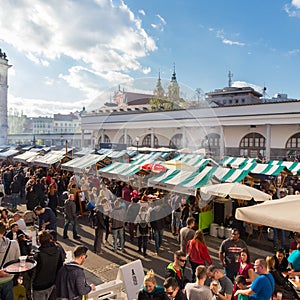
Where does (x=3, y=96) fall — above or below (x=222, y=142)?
above

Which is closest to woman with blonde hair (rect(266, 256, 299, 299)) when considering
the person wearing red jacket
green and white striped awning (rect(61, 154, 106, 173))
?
the person wearing red jacket

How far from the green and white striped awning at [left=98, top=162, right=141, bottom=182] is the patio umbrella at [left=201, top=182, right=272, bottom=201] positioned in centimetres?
361

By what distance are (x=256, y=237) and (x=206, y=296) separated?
234 inches

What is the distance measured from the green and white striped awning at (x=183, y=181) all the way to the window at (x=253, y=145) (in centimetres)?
Answer: 1868

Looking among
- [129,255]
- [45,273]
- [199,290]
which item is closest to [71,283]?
[45,273]

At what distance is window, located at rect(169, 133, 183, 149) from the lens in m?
31.5

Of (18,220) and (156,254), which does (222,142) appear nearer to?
(156,254)

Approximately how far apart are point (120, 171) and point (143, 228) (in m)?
4.72

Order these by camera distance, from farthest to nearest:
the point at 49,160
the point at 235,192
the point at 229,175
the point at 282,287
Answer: the point at 49,160
the point at 229,175
the point at 235,192
the point at 282,287

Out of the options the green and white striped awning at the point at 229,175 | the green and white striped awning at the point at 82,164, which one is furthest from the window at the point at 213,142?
the green and white striped awning at the point at 229,175

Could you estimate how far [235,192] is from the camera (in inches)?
332

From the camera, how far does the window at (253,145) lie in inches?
1085

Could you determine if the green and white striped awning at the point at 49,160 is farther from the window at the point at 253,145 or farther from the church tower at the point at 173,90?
the window at the point at 253,145

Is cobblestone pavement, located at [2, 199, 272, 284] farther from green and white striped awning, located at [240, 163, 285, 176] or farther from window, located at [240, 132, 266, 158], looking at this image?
window, located at [240, 132, 266, 158]
